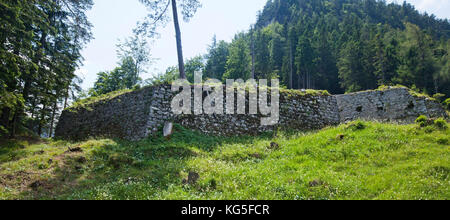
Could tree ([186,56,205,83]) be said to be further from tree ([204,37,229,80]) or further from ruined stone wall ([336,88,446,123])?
ruined stone wall ([336,88,446,123])

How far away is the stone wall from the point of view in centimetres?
1216

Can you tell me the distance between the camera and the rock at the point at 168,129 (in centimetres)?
1106

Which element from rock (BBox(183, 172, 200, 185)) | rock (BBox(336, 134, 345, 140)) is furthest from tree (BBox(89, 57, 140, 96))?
rock (BBox(336, 134, 345, 140))

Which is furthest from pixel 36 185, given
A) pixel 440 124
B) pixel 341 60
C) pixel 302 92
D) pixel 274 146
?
pixel 341 60

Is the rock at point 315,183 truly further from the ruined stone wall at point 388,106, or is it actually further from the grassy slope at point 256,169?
the ruined stone wall at point 388,106

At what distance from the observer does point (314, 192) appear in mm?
5473

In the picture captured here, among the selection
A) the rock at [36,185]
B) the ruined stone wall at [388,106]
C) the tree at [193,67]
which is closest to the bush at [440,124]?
the ruined stone wall at [388,106]

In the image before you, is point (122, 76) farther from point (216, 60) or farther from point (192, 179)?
point (192, 179)

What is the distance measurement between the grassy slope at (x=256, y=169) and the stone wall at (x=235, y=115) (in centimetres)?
210

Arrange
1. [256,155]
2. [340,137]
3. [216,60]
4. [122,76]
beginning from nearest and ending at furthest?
[256,155]
[340,137]
[122,76]
[216,60]

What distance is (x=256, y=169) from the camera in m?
7.34

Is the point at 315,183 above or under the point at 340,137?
under

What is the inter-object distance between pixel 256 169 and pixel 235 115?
6356mm

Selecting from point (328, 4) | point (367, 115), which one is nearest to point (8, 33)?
point (367, 115)
